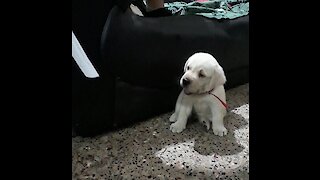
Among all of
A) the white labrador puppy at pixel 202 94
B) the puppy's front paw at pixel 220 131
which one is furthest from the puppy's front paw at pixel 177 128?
the puppy's front paw at pixel 220 131

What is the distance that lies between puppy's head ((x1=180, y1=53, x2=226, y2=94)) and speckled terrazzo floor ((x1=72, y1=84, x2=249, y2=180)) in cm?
16

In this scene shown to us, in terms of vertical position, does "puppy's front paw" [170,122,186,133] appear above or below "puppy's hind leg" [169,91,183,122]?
below

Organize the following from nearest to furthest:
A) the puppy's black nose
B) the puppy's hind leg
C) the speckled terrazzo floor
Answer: the speckled terrazzo floor < the puppy's black nose < the puppy's hind leg

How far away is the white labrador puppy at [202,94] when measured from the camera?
1.17m

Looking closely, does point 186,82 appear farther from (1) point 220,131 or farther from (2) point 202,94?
(1) point 220,131

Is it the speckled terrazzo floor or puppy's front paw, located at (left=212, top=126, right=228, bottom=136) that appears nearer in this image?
the speckled terrazzo floor

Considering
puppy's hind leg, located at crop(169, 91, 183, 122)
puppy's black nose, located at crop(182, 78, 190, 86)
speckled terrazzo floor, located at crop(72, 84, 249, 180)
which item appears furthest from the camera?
puppy's hind leg, located at crop(169, 91, 183, 122)

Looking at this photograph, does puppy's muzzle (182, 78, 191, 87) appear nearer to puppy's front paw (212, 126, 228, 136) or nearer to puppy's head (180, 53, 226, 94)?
puppy's head (180, 53, 226, 94)

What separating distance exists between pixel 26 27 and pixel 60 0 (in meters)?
0.09

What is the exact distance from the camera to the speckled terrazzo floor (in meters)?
0.99

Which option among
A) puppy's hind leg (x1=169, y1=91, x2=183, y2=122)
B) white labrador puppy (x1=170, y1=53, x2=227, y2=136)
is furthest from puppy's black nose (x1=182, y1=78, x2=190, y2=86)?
puppy's hind leg (x1=169, y1=91, x2=183, y2=122)

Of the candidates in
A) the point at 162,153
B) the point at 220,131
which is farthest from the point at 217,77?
the point at 162,153
